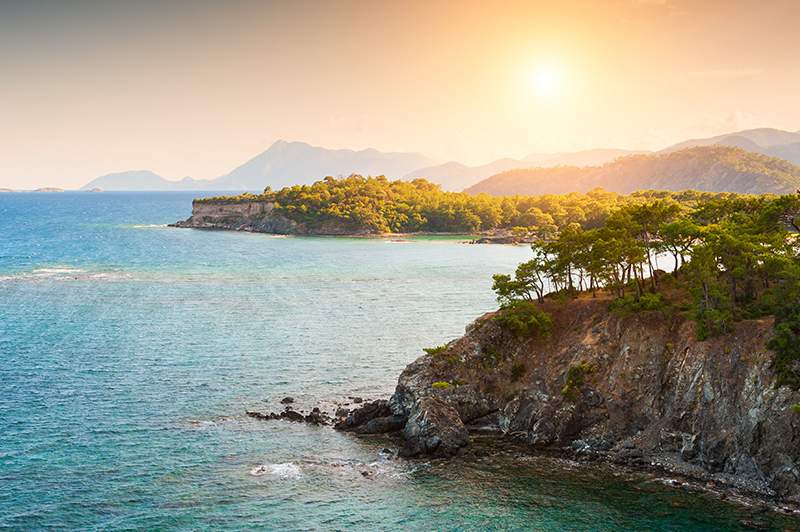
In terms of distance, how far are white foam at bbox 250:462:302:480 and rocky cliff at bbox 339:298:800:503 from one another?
361 inches

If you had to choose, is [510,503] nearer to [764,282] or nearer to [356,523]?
[356,523]

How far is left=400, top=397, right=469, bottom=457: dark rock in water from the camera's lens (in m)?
52.4

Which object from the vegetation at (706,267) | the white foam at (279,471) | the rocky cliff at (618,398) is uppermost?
the vegetation at (706,267)

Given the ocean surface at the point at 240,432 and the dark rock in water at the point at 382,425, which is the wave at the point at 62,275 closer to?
the ocean surface at the point at 240,432

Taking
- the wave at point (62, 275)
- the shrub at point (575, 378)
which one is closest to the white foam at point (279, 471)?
the shrub at point (575, 378)

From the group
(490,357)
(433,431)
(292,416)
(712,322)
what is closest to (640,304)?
(712,322)

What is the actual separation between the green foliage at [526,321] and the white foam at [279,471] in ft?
84.2

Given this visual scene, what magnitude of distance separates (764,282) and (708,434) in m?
15.4

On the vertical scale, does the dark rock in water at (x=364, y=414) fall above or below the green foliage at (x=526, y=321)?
below

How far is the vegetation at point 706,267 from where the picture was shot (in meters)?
50.2

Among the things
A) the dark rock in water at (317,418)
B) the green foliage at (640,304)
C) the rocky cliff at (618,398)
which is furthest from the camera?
the dark rock in water at (317,418)

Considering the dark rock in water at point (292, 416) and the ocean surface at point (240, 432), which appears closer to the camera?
the ocean surface at point (240, 432)

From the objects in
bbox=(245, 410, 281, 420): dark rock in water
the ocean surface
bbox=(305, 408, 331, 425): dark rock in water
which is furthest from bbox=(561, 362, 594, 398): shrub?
bbox=(245, 410, 281, 420): dark rock in water

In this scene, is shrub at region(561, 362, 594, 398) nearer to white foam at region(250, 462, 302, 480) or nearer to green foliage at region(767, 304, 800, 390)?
green foliage at region(767, 304, 800, 390)
